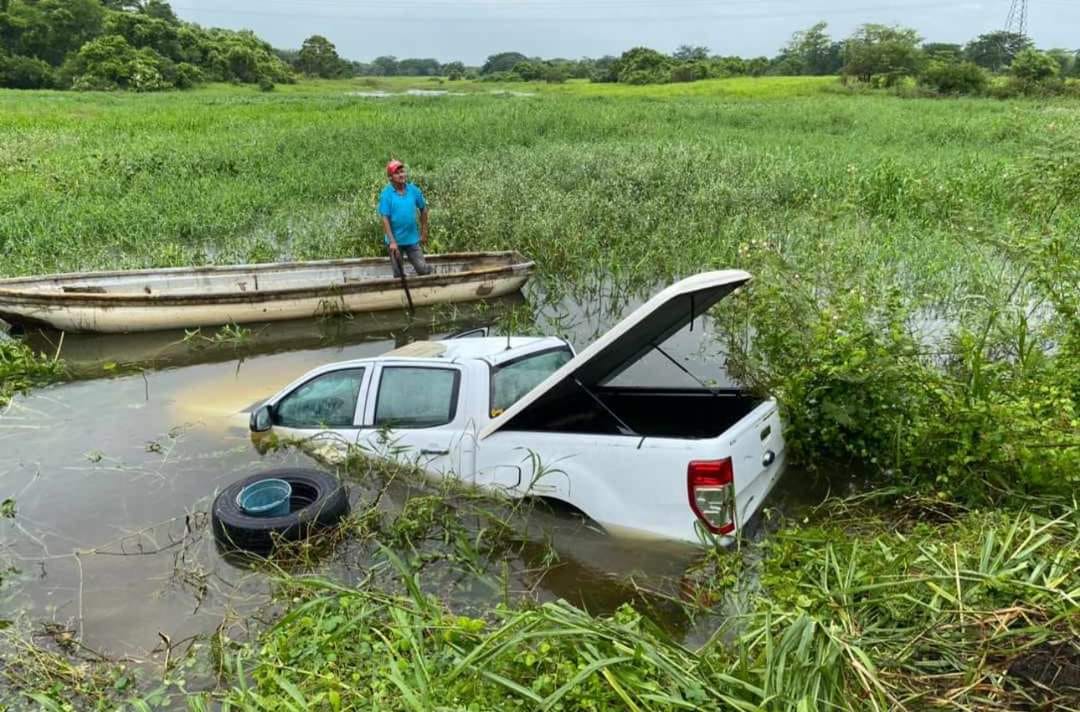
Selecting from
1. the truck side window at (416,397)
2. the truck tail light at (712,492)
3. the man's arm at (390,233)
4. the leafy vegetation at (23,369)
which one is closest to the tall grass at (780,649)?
the truck tail light at (712,492)

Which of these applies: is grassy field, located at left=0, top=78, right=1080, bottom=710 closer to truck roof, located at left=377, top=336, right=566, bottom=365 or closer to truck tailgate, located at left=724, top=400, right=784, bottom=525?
truck tailgate, located at left=724, top=400, right=784, bottom=525

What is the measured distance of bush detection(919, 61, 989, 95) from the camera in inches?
1955

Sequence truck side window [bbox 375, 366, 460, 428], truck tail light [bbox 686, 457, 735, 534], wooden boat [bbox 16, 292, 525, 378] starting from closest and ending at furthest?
truck tail light [bbox 686, 457, 735, 534]
truck side window [bbox 375, 366, 460, 428]
wooden boat [bbox 16, 292, 525, 378]

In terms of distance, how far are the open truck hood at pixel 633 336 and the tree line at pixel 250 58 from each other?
5196cm

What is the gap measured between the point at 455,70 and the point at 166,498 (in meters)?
139

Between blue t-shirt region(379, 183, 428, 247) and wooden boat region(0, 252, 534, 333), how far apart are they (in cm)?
69

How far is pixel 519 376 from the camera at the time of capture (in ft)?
21.1

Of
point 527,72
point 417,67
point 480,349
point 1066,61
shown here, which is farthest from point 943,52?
point 417,67

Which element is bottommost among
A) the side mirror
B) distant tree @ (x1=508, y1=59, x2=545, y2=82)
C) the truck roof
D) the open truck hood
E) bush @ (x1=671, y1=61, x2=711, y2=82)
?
the side mirror

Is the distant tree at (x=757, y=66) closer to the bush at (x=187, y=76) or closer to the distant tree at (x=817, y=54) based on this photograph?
the distant tree at (x=817, y=54)

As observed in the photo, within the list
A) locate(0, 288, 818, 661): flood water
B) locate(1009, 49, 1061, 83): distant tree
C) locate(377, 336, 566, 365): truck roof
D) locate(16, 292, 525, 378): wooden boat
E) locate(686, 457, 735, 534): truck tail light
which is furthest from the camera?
locate(1009, 49, 1061, 83): distant tree

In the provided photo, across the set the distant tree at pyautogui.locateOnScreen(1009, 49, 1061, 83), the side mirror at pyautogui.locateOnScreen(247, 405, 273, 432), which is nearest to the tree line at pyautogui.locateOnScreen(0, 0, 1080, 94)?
the distant tree at pyautogui.locateOnScreen(1009, 49, 1061, 83)

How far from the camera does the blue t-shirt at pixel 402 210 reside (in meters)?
12.7

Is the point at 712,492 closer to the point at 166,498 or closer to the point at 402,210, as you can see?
the point at 166,498
